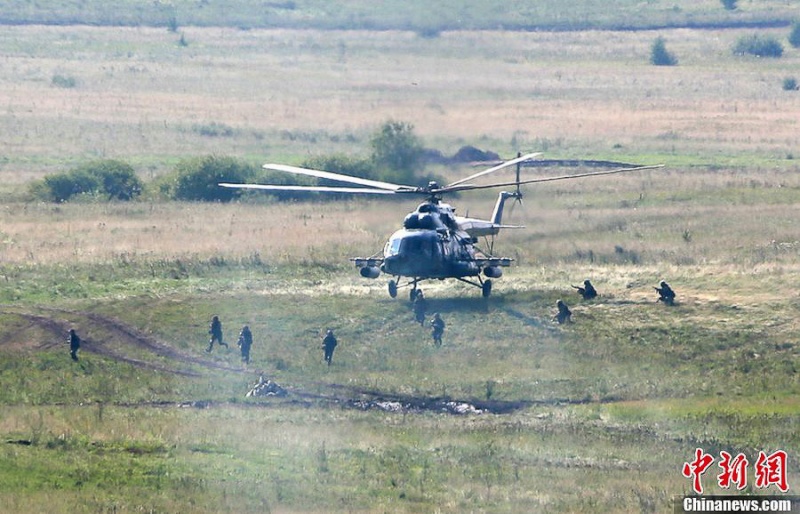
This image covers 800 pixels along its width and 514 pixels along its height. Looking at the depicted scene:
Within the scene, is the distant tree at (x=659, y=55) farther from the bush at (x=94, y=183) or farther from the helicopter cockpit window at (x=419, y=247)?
the helicopter cockpit window at (x=419, y=247)

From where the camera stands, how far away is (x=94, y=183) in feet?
229

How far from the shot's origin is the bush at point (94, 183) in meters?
69.1

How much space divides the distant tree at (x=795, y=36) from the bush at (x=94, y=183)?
6750 cm

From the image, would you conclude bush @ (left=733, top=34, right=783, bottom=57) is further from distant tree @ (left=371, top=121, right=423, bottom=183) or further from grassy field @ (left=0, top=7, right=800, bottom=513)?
distant tree @ (left=371, top=121, right=423, bottom=183)

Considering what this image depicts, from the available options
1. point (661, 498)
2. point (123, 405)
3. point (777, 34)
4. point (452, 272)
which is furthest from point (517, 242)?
point (777, 34)

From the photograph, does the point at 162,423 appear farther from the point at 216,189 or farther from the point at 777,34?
the point at 777,34

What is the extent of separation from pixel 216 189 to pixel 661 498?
136 ft

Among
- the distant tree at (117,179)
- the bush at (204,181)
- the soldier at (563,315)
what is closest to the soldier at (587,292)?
the soldier at (563,315)

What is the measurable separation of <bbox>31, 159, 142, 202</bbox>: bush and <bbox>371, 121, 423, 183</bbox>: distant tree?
34.8 feet

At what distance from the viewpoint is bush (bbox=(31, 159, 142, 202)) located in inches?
2719

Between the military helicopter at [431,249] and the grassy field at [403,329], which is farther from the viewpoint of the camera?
the military helicopter at [431,249]

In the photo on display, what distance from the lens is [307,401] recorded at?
39.0 m

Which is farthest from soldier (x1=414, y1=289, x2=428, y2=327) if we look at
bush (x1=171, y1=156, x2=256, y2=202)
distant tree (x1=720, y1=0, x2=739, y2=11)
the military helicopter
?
distant tree (x1=720, y1=0, x2=739, y2=11)

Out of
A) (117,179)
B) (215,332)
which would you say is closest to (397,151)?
(117,179)
